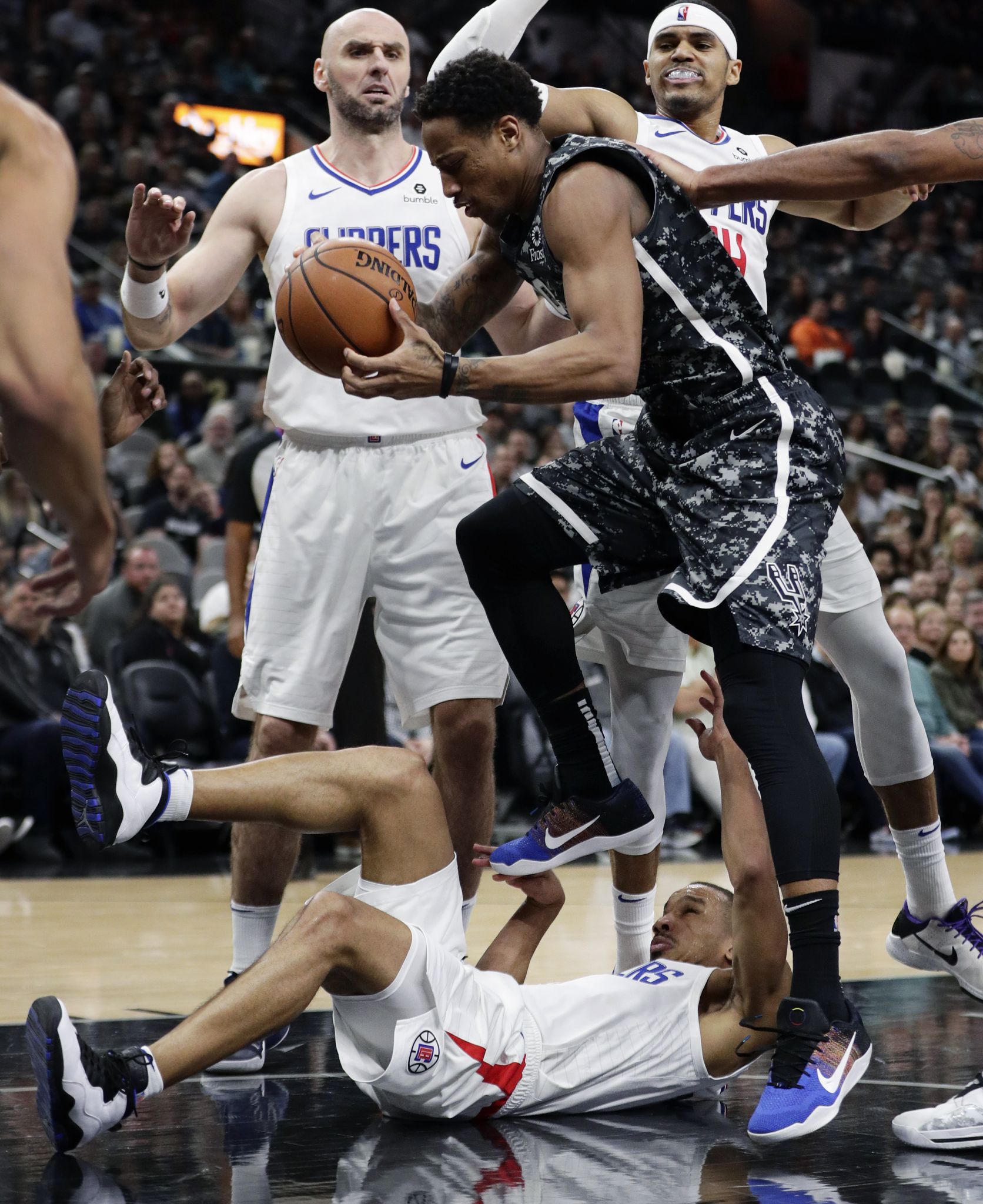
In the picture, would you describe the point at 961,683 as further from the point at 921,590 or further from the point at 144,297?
the point at 144,297

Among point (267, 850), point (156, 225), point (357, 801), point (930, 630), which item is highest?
point (156, 225)

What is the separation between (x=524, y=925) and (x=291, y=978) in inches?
33.0

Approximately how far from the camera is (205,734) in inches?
336

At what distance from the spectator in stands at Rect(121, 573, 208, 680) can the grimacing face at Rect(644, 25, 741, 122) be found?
4812 millimetres

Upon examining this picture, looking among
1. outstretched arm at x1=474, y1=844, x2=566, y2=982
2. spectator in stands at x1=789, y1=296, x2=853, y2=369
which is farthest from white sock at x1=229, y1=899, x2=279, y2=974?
spectator in stands at x1=789, y1=296, x2=853, y2=369

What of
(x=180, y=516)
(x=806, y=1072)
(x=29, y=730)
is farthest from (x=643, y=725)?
(x=180, y=516)

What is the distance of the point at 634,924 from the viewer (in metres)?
4.44

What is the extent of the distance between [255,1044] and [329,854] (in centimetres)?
493

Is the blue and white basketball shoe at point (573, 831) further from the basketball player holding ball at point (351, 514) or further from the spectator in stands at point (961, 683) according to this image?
the spectator in stands at point (961, 683)

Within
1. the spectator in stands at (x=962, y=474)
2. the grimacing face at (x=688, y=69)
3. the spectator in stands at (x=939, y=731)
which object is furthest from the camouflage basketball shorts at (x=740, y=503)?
the spectator in stands at (x=962, y=474)

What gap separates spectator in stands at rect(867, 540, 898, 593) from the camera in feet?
36.8

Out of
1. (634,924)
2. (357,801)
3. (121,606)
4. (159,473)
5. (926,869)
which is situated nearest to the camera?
(357,801)

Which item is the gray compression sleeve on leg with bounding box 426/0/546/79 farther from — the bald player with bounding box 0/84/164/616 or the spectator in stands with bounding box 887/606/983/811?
the spectator in stands with bounding box 887/606/983/811

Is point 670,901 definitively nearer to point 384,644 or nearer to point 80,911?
point 384,644
